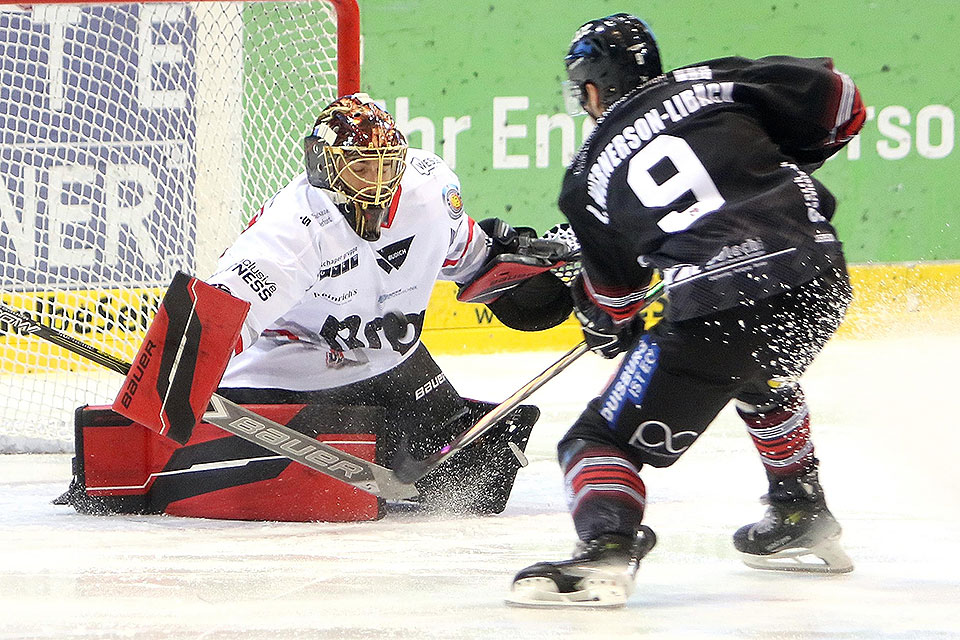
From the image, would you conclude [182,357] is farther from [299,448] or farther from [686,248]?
[686,248]

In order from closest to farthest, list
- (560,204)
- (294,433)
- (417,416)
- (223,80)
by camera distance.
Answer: (560,204) → (294,433) → (417,416) → (223,80)

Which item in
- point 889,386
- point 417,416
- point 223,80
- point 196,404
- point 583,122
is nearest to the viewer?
point 196,404

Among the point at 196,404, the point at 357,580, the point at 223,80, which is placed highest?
the point at 223,80

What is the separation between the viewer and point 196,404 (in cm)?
231

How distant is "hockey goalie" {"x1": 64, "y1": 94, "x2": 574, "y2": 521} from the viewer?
A: 2.57 m

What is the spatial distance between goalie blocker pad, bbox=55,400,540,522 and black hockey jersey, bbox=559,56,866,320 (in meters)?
0.79

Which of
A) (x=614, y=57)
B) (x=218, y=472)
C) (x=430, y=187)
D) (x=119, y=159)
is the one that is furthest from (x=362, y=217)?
(x=119, y=159)

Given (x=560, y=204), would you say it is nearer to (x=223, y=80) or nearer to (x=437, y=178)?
(x=437, y=178)

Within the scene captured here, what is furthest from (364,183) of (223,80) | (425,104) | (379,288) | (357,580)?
(425,104)

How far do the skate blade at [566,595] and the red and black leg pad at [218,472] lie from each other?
80 centimetres

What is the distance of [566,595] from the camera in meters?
1.88

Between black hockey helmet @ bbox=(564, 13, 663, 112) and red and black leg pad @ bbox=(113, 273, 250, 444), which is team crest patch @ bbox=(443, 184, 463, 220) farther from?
black hockey helmet @ bbox=(564, 13, 663, 112)

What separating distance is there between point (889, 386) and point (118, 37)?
8.81 ft

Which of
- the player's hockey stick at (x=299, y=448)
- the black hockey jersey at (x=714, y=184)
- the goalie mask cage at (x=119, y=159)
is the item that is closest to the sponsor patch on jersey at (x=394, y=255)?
the player's hockey stick at (x=299, y=448)
